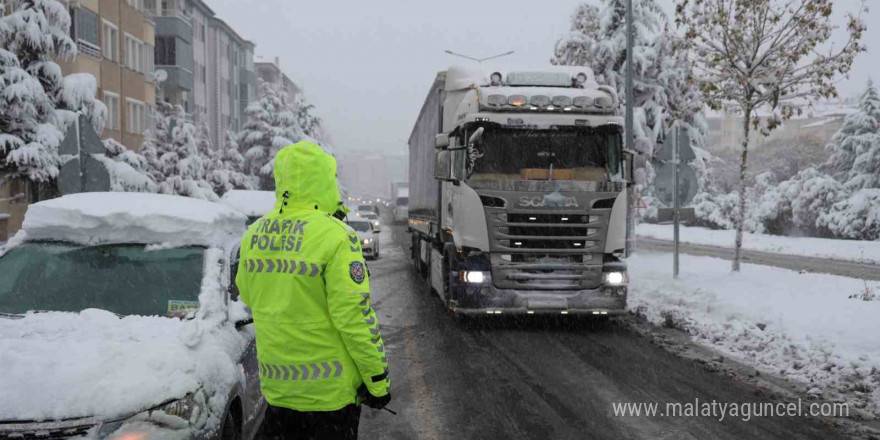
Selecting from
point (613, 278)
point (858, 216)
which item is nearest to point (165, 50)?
point (858, 216)

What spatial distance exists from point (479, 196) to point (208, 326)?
667 cm

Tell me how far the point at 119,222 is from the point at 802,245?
35.1m

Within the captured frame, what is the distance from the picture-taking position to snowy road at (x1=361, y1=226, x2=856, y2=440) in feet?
19.8

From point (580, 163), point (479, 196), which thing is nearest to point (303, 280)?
point (479, 196)

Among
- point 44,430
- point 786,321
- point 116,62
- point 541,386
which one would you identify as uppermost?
point 116,62

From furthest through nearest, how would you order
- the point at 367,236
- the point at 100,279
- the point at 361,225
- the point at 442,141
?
1. the point at 361,225
2. the point at 367,236
3. the point at 442,141
4. the point at 100,279

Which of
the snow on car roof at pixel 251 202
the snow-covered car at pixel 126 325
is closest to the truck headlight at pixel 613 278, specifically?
the snow-covered car at pixel 126 325

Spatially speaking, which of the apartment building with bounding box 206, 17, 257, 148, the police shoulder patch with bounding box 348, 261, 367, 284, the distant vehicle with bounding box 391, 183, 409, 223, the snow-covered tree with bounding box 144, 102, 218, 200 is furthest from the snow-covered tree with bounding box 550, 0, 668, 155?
the apartment building with bounding box 206, 17, 257, 148

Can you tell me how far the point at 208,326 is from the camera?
4383 mm

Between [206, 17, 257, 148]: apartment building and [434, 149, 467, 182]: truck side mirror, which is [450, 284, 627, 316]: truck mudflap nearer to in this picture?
[434, 149, 467, 182]: truck side mirror

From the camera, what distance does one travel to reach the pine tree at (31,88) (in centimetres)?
1669

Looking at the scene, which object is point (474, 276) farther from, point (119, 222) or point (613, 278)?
point (119, 222)

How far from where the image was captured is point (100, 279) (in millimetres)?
5000

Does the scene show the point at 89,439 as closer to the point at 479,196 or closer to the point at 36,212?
the point at 36,212
